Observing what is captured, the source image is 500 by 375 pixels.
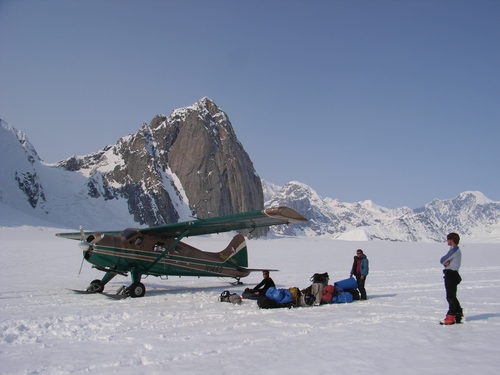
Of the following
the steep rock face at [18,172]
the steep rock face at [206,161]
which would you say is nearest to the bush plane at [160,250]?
the steep rock face at [18,172]

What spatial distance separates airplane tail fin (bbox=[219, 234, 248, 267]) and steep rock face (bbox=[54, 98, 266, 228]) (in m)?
111

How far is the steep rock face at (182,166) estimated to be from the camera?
130250 mm

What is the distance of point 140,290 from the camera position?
12.6 metres

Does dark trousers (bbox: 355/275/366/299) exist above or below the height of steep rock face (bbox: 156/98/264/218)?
below

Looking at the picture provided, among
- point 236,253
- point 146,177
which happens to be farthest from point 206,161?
point 236,253

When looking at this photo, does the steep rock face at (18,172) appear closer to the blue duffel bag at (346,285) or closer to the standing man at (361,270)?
the blue duffel bag at (346,285)

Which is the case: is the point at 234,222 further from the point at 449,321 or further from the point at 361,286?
the point at 449,321

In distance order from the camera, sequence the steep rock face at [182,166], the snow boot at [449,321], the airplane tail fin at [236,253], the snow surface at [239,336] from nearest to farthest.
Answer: the snow surface at [239,336] < the snow boot at [449,321] < the airplane tail fin at [236,253] < the steep rock face at [182,166]

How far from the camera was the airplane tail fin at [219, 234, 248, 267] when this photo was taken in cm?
1611

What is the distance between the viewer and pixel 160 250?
45.8 ft

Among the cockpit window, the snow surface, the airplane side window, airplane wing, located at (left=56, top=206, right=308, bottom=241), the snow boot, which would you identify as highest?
airplane wing, located at (left=56, top=206, right=308, bottom=241)

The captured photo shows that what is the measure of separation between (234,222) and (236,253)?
3.83 metres

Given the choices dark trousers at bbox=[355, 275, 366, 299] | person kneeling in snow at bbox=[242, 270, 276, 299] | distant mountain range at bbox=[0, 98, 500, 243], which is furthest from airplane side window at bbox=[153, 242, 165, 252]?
distant mountain range at bbox=[0, 98, 500, 243]

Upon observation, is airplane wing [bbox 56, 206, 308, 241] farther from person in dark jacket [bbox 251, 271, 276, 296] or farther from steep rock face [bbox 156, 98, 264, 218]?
steep rock face [bbox 156, 98, 264, 218]
